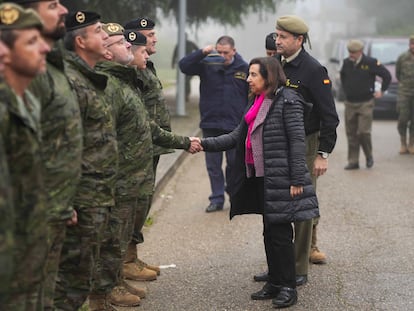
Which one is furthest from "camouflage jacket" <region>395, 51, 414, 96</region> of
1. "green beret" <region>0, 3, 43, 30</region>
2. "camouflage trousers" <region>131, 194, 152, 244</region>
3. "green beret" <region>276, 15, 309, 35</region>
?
"green beret" <region>0, 3, 43, 30</region>

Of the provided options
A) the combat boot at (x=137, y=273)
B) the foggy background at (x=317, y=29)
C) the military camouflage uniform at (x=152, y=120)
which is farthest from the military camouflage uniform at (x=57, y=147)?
the foggy background at (x=317, y=29)

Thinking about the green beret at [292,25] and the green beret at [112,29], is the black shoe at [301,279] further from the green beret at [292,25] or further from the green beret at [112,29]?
the green beret at [112,29]

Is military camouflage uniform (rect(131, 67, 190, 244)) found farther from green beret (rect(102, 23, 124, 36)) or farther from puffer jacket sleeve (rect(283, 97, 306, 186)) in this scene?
puffer jacket sleeve (rect(283, 97, 306, 186))

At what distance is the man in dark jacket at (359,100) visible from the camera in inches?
471

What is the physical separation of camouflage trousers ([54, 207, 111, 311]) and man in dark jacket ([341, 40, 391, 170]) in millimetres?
8104

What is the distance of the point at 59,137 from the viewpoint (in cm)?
361

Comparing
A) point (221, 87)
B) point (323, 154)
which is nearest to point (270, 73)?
point (323, 154)

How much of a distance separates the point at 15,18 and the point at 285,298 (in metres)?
3.23

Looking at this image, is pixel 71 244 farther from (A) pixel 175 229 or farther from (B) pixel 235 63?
(B) pixel 235 63

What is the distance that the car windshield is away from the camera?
67.2ft

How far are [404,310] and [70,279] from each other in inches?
92.6

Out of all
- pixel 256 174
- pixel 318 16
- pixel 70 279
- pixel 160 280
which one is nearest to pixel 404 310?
pixel 256 174

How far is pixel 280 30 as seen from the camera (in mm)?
6012

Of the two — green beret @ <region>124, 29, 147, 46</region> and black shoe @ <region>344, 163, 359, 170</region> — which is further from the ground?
green beret @ <region>124, 29, 147, 46</region>
